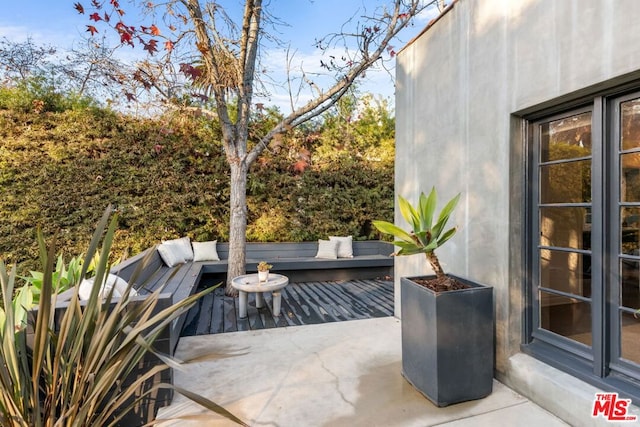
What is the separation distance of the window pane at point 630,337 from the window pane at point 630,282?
9cm

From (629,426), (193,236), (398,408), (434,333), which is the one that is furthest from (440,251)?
(193,236)

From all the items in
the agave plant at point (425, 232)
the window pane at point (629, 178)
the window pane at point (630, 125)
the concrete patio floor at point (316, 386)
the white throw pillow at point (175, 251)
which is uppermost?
the window pane at point (630, 125)

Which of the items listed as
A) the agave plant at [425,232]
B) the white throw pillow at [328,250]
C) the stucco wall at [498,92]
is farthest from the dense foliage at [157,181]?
the agave plant at [425,232]

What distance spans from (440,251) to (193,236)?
486cm

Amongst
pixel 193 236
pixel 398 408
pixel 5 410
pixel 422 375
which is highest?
pixel 193 236

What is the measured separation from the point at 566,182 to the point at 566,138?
308 mm

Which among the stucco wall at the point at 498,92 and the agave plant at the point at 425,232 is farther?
the agave plant at the point at 425,232

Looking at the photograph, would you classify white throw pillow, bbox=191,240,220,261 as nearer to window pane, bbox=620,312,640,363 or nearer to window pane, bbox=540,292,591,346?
window pane, bbox=540,292,591,346

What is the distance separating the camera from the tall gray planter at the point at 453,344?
7.20ft

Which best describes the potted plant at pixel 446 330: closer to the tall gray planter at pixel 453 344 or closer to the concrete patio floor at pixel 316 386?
the tall gray planter at pixel 453 344

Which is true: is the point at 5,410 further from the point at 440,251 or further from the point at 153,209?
the point at 153,209

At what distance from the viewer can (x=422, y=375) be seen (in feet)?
7.64

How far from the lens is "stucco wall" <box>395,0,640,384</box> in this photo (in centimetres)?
186

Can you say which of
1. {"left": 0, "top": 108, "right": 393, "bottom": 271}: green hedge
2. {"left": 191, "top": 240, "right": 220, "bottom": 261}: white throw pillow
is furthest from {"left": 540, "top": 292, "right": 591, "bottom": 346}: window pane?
{"left": 191, "top": 240, "right": 220, "bottom": 261}: white throw pillow
